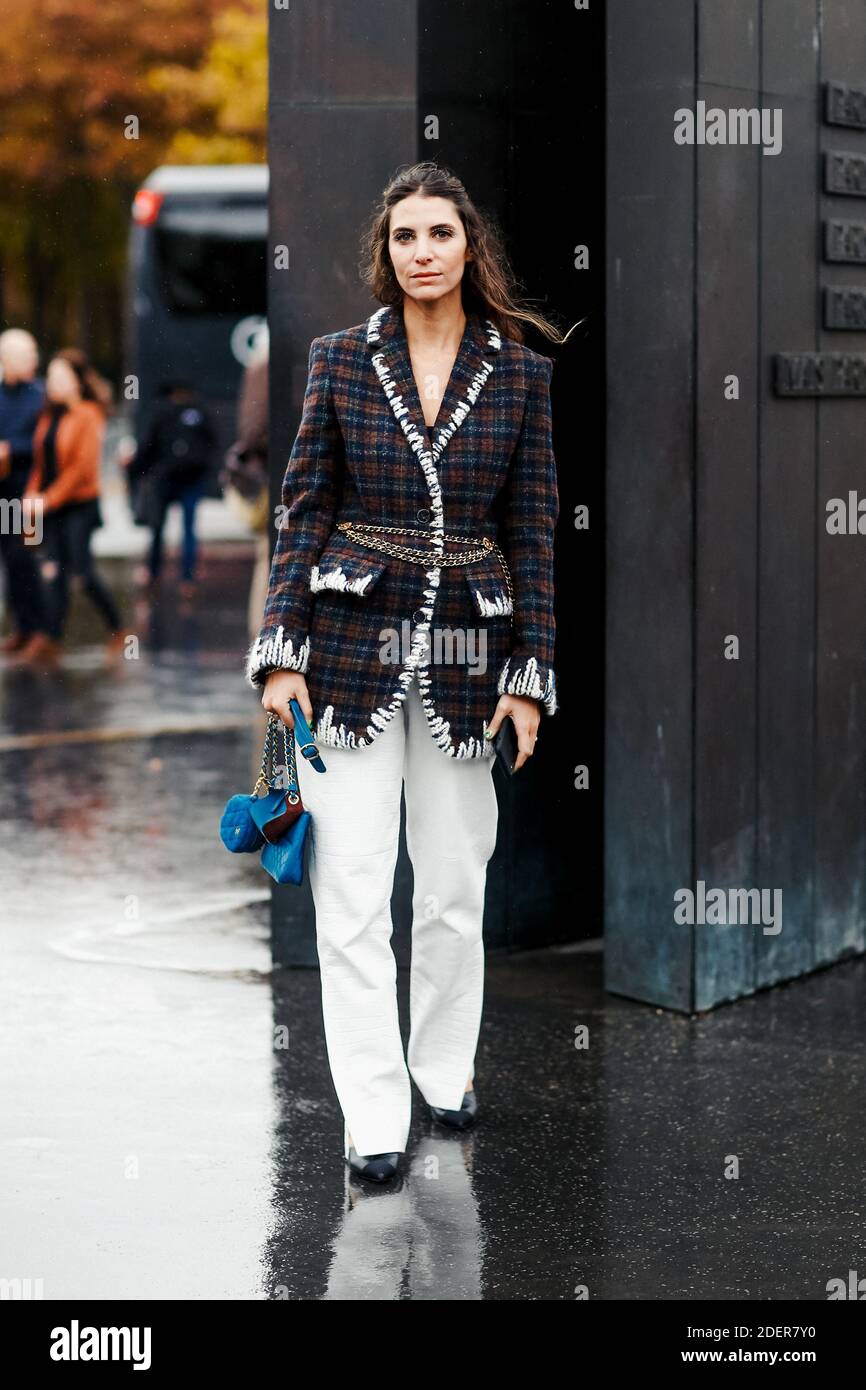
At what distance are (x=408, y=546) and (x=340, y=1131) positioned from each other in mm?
1395

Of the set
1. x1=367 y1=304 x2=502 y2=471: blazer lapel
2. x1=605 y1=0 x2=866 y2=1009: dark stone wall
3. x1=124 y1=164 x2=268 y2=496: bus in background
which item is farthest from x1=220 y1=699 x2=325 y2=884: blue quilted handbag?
x1=124 y1=164 x2=268 y2=496: bus in background

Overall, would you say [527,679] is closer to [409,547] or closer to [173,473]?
[409,547]

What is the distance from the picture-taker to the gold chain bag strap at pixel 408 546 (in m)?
4.83

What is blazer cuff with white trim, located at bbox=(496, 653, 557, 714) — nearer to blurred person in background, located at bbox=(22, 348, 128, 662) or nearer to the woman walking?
the woman walking

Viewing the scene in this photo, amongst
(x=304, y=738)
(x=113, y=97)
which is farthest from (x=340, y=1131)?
(x=113, y=97)

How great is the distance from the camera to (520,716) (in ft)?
16.1

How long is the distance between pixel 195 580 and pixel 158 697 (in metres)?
7.01

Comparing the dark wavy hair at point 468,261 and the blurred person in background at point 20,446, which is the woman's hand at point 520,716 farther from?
the blurred person in background at point 20,446

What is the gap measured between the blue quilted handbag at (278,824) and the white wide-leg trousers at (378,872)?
6cm

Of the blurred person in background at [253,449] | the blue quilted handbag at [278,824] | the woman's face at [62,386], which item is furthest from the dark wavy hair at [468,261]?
the woman's face at [62,386]

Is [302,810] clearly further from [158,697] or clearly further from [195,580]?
[195,580]

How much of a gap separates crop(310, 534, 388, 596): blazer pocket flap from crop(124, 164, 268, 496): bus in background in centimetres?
2150

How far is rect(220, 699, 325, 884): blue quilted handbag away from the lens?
4.83m
